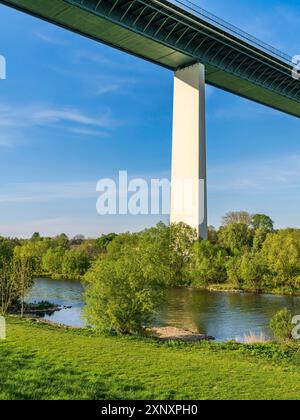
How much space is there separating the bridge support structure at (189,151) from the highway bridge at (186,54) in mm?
74

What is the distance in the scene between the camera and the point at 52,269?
4397 centimetres

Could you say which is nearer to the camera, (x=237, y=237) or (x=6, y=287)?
(x=6, y=287)

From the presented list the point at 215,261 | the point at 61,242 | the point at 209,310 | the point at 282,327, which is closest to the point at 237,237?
the point at 215,261

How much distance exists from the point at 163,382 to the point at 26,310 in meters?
17.5

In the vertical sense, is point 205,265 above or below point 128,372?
above

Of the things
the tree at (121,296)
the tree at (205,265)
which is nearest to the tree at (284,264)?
the tree at (205,265)

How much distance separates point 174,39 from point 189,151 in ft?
27.0

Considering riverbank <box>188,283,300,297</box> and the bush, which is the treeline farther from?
the bush

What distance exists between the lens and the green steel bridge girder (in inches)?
1015

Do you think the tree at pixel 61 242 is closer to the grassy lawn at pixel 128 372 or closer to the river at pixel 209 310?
the river at pixel 209 310

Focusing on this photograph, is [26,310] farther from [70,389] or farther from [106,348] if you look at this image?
[70,389]

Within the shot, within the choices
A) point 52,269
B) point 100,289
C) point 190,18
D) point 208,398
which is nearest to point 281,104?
point 190,18

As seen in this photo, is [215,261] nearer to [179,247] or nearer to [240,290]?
[179,247]

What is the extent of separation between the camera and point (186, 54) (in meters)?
31.0
